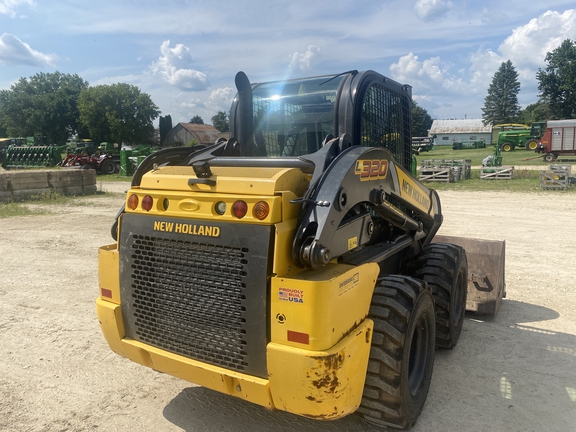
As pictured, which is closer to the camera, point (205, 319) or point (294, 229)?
point (294, 229)

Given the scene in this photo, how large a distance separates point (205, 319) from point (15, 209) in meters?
13.3

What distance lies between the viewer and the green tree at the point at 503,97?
96438 millimetres

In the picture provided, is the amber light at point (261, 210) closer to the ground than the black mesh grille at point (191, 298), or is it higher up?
higher up

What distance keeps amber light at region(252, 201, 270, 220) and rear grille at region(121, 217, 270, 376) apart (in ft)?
0.41

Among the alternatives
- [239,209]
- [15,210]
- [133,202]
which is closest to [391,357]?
[239,209]

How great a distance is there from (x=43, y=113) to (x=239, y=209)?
2930 inches

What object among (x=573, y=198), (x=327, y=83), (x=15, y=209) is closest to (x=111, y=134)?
(x=15, y=209)

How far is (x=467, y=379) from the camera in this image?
3.89 meters

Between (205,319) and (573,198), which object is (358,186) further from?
(573,198)

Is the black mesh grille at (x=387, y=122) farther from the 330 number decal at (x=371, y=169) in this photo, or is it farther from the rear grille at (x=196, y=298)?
the rear grille at (x=196, y=298)

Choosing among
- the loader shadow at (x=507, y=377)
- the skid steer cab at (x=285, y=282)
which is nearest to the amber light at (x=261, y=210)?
the skid steer cab at (x=285, y=282)

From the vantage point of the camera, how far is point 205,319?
9.35 feet

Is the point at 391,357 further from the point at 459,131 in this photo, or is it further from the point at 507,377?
the point at 459,131

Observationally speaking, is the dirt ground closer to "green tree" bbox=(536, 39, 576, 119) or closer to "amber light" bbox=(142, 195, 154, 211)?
"amber light" bbox=(142, 195, 154, 211)
